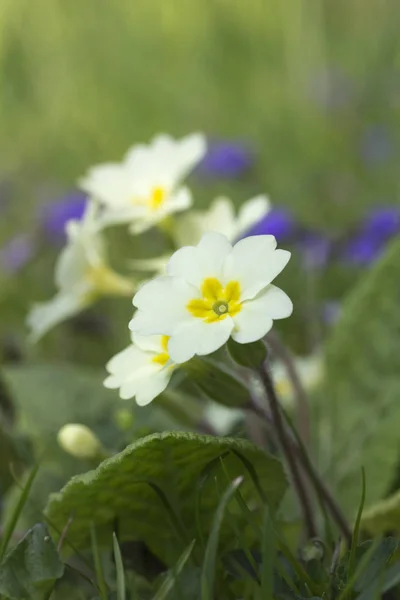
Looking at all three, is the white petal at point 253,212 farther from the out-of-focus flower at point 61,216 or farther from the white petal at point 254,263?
the out-of-focus flower at point 61,216

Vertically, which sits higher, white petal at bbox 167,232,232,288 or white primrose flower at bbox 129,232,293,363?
white petal at bbox 167,232,232,288

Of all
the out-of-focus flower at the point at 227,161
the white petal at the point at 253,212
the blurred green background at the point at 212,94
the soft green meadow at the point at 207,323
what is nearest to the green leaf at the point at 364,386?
the soft green meadow at the point at 207,323

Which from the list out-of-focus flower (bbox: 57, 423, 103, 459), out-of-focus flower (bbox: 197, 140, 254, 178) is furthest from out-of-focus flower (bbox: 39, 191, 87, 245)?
out-of-focus flower (bbox: 57, 423, 103, 459)

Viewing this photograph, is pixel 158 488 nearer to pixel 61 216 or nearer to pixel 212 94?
pixel 61 216

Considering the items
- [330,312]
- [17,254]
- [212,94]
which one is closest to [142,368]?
[330,312]

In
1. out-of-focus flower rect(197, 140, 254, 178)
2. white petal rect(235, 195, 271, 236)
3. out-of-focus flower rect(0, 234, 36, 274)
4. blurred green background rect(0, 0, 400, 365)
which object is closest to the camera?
white petal rect(235, 195, 271, 236)

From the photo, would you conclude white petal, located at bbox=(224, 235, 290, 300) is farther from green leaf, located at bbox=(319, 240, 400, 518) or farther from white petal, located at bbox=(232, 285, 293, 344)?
green leaf, located at bbox=(319, 240, 400, 518)

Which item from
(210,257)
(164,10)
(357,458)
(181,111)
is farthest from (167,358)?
(164,10)
